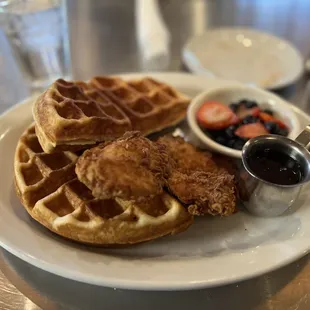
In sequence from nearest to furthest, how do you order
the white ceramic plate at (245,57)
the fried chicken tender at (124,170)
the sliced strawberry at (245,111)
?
the fried chicken tender at (124,170) < the sliced strawberry at (245,111) < the white ceramic plate at (245,57)

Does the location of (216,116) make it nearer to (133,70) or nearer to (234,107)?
(234,107)

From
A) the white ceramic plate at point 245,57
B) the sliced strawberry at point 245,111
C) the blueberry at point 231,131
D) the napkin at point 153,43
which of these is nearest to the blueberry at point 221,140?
the blueberry at point 231,131

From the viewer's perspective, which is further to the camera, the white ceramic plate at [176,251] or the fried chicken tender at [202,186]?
the fried chicken tender at [202,186]

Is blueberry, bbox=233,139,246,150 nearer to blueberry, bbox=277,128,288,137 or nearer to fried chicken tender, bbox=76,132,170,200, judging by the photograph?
blueberry, bbox=277,128,288,137

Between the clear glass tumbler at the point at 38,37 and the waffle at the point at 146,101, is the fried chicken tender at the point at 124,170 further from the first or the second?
the clear glass tumbler at the point at 38,37

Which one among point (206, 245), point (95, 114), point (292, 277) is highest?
point (95, 114)

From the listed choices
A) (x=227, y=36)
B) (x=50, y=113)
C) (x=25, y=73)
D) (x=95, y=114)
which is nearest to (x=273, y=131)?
(x=95, y=114)

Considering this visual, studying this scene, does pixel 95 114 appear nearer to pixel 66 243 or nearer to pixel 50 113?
pixel 50 113
